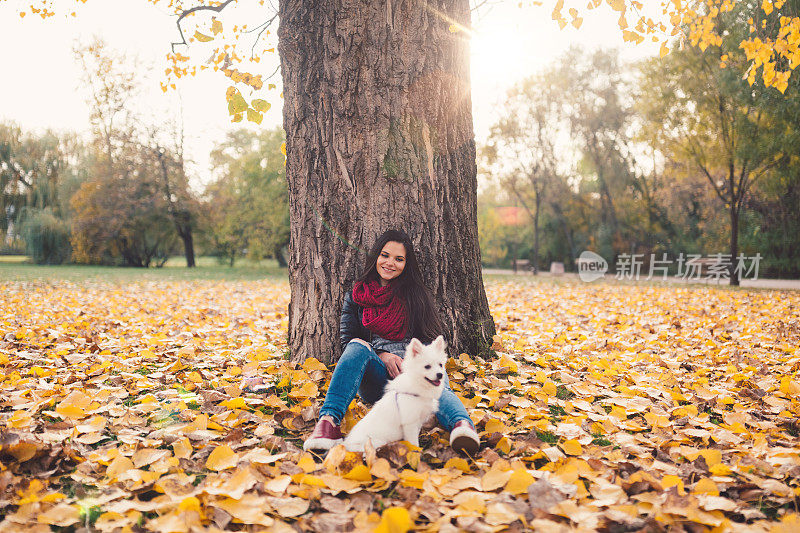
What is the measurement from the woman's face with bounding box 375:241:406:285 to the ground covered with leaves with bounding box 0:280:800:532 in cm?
85

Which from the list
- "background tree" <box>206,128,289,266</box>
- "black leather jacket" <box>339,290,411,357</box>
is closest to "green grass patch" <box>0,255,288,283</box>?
"background tree" <box>206,128,289,266</box>

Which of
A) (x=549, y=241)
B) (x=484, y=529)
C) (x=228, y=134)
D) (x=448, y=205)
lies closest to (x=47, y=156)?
(x=228, y=134)

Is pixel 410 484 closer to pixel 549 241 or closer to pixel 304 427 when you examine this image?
pixel 304 427

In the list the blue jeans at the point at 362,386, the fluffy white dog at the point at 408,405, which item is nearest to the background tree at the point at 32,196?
the blue jeans at the point at 362,386

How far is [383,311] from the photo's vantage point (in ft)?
9.90

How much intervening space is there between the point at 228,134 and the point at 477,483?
36.3 meters

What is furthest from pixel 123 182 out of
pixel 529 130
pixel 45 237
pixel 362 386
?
pixel 362 386

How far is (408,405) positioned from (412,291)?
3.30ft

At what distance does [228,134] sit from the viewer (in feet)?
112

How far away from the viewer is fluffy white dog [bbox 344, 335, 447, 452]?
2.18 metres

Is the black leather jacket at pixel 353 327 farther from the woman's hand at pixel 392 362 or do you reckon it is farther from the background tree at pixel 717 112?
the background tree at pixel 717 112

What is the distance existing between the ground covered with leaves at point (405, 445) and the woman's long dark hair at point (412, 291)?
49 cm

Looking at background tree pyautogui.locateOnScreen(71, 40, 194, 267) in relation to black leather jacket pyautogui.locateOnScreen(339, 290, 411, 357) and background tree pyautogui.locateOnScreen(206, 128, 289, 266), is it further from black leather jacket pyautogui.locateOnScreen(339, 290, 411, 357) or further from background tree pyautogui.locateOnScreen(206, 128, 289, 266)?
black leather jacket pyautogui.locateOnScreen(339, 290, 411, 357)

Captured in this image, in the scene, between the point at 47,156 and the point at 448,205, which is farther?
the point at 47,156
